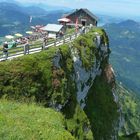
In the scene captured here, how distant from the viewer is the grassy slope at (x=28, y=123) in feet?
100

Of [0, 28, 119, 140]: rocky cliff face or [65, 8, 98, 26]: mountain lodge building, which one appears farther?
[65, 8, 98, 26]: mountain lodge building

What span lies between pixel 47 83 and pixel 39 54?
417cm

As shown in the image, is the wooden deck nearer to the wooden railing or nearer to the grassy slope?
the wooden railing

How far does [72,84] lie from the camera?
57875 mm

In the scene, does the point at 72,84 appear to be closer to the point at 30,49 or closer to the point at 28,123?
the point at 30,49

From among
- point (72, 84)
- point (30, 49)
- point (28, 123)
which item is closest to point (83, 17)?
point (72, 84)

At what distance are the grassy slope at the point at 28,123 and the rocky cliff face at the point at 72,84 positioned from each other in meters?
4.49

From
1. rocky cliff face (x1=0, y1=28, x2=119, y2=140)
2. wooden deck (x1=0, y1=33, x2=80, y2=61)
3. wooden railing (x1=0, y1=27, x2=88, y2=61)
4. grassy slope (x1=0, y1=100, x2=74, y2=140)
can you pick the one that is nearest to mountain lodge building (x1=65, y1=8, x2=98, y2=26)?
rocky cliff face (x1=0, y1=28, x2=119, y2=140)

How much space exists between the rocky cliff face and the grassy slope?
4493mm

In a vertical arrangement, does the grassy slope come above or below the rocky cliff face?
above

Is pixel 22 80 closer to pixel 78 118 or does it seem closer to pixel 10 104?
Answer: pixel 10 104

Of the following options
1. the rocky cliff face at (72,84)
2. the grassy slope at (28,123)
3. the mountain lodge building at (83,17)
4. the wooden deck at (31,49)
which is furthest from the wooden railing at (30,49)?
the mountain lodge building at (83,17)

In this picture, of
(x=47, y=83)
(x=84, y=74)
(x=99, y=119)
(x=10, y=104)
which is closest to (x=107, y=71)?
(x=99, y=119)

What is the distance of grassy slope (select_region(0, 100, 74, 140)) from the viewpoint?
30.5 metres
